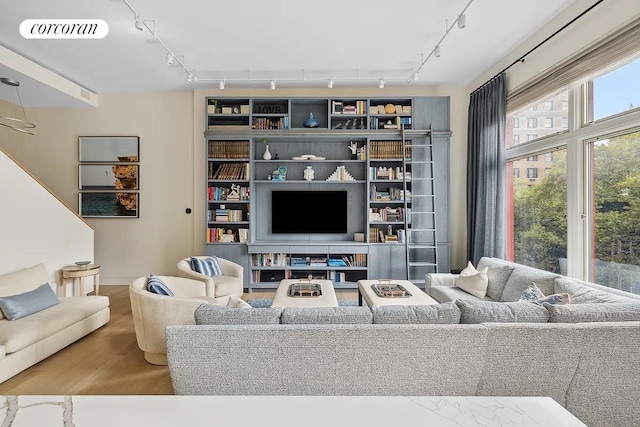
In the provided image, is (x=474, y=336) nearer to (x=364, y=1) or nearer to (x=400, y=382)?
(x=400, y=382)

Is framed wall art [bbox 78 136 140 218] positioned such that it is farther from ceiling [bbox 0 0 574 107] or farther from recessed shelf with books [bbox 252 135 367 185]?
recessed shelf with books [bbox 252 135 367 185]

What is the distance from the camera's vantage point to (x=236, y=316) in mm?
1967

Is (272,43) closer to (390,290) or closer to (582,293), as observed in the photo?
(390,290)

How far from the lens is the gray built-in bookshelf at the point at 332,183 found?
5254 millimetres

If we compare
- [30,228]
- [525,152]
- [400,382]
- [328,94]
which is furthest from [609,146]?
[30,228]

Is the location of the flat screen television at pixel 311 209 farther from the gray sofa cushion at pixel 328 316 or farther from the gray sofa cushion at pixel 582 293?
the gray sofa cushion at pixel 328 316

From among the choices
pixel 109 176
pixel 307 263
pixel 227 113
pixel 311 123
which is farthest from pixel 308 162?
pixel 109 176

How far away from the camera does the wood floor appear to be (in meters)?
2.51

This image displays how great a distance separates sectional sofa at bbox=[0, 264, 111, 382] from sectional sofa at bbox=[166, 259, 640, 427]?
1.83 metres

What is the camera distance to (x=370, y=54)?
431 centimetres

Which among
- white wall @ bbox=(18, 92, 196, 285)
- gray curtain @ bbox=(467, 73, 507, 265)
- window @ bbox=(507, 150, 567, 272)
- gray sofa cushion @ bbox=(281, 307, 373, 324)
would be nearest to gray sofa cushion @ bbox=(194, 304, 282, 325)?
gray sofa cushion @ bbox=(281, 307, 373, 324)

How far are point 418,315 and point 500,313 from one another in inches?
19.0

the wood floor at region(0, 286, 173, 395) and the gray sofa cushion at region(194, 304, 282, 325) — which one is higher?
the gray sofa cushion at region(194, 304, 282, 325)

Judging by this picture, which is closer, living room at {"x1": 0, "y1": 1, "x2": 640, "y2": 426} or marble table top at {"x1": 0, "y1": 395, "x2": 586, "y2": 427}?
marble table top at {"x1": 0, "y1": 395, "x2": 586, "y2": 427}
